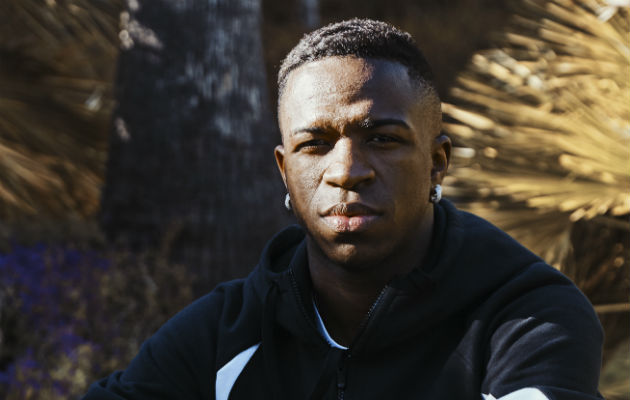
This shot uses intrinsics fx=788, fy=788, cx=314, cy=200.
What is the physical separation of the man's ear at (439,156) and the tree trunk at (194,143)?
9.26ft

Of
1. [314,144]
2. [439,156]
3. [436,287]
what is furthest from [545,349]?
[314,144]

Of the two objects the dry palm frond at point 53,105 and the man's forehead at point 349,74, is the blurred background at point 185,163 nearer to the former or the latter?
the dry palm frond at point 53,105

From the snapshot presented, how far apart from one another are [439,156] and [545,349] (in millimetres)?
479

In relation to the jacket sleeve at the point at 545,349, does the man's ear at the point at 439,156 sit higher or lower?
higher

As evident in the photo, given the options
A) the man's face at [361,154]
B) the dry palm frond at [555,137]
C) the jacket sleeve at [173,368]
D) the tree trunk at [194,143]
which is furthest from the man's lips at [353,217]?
the tree trunk at [194,143]

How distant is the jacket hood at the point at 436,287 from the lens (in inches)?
61.1

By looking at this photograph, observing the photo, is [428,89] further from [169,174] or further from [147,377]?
[169,174]

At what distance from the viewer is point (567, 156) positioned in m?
3.04

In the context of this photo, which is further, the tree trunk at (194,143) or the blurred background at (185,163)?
the tree trunk at (194,143)

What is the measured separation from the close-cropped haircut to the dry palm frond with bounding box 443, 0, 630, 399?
152 cm

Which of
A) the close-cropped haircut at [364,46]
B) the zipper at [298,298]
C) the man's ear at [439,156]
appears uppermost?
the close-cropped haircut at [364,46]

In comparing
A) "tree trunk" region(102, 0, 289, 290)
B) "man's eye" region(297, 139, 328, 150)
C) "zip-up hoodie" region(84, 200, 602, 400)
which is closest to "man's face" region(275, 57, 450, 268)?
"man's eye" region(297, 139, 328, 150)

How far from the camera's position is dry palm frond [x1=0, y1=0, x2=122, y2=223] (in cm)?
452

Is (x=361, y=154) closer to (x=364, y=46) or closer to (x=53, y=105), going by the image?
(x=364, y=46)
